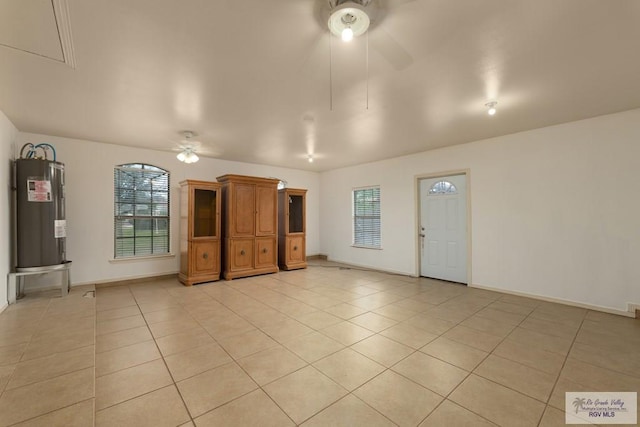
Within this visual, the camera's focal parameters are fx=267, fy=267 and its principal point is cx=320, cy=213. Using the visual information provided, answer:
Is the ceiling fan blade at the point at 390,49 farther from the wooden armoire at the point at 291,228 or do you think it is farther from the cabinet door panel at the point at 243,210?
the wooden armoire at the point at 291,228

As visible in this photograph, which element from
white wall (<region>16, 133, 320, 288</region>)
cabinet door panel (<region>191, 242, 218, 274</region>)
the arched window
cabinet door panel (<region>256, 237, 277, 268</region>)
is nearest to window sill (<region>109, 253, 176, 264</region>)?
white wall (<region>16, 133, 320, 288</region>)

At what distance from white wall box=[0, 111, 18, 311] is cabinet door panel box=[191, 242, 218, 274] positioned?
7.37 ft

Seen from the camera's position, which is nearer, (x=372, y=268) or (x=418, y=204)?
(x=418, y=204)

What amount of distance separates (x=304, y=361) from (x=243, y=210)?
3.75 metres

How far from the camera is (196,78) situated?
255 centimetres

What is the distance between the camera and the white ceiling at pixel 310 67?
1724 millimetres

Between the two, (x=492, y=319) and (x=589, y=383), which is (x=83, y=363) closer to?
(x=589, y=383)

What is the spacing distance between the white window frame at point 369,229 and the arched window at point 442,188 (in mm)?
1281

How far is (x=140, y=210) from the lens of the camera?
16.6 ft

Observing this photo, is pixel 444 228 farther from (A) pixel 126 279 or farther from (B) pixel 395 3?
(A) pixel 126 279

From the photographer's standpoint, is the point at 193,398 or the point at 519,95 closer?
the point at 193,398

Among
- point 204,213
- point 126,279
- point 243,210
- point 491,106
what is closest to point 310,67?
point 491,106

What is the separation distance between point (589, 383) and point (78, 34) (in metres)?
4.54

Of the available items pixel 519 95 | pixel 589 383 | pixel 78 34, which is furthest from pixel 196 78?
pixel 589 383
